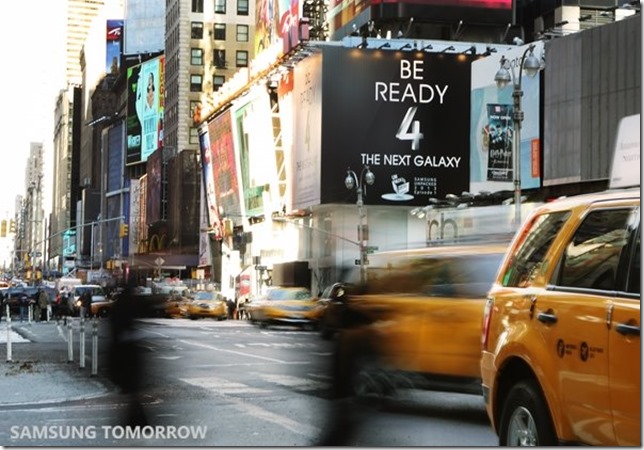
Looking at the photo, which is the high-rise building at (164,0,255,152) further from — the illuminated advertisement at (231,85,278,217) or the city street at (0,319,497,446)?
the city street at (0,319,497,446)

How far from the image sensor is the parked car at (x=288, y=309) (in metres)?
27.8

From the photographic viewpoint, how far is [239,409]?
11.2 meters

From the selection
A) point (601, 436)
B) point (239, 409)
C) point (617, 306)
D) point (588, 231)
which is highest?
point (588, 231)

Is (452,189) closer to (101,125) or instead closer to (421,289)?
(421,289)

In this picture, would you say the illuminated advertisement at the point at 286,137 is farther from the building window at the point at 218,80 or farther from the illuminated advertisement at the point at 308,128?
the building window at the point at 218,80

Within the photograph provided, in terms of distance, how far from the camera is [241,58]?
119125 mm

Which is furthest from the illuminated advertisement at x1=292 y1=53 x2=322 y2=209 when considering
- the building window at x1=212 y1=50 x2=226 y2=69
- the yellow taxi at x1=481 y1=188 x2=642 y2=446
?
the yellow taxi at x1=481 y1=188 x2=642 y2=446

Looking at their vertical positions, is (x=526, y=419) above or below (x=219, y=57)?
below

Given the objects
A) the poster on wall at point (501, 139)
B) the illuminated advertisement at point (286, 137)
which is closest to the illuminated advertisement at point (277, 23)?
the illuminated advertisement at point (286, 137)

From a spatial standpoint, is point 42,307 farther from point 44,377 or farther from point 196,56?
point 196,56

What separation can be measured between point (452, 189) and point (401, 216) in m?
3.81

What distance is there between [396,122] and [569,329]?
60.7m

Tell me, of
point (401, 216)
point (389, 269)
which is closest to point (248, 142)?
point (401, 216)

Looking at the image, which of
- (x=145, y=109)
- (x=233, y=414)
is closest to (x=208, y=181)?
(x=145, y=109)
